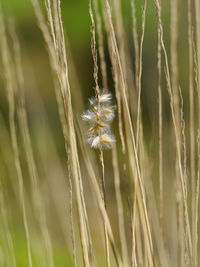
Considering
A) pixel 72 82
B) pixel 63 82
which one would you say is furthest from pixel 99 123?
pixel 72 82

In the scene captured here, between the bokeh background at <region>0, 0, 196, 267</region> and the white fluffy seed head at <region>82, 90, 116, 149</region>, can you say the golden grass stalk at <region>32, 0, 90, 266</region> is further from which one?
the bokeh background at <region>0, 0, 196, 267</region>

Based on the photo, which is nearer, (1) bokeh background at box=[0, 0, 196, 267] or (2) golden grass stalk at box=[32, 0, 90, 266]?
(2) golden grass stalk at box=[32, 0, 90, 266]

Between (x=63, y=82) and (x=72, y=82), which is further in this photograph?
(x=72, y=82)

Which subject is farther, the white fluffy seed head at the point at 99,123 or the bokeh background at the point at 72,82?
the bokeh background at the point at 72,82

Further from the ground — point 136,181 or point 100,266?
point 136,181

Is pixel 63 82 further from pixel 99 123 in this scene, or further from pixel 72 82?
pixel 72 82

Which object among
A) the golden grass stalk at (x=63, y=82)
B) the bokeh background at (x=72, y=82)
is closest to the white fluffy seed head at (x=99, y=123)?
the golden grass stalk at (x=63, y=82)

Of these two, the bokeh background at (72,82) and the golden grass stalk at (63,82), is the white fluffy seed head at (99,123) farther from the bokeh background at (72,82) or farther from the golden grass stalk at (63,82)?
the bokeh background at (72,82)

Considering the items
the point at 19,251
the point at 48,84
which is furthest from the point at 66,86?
the point at 48,84

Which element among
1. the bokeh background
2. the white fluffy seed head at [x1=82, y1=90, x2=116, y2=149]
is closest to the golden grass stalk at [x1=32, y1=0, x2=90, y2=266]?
the white fluffy seed head at [x1=82, y1=90, x2=116, y2=149]

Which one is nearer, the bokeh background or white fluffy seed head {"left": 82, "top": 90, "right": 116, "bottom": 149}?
white fluffy seed head {"left": 82, "top": 90, "right": 116, "bottom": 149}

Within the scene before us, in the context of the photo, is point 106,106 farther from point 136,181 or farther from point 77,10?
point 77,10
